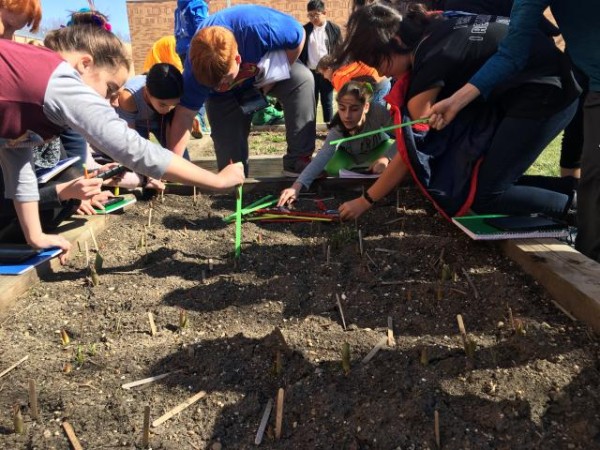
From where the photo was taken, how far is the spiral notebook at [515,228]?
85.7 inches

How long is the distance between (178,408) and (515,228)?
1644mm

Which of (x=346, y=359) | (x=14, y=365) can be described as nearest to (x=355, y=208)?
(x=346, y=359)

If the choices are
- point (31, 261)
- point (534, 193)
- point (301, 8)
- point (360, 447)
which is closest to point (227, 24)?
point (31, 261)

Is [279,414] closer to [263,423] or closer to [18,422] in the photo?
Result: [263,423]

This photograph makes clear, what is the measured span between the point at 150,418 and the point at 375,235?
1.60 metres

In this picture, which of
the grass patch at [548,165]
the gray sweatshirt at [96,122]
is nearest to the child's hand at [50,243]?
the gray sweatshirt at [96,122]

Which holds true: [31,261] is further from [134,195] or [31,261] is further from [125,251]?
[134,195]

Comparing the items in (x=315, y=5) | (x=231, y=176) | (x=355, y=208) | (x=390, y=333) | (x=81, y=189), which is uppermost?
(x=315, y=5)

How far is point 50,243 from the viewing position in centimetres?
229

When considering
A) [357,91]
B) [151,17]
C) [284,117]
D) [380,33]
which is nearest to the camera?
[380,33]

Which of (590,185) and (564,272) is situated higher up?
(590,185)

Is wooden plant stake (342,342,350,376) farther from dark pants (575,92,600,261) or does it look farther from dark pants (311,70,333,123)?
dark pants (311,70,333,123)

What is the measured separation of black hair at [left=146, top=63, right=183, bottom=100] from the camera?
2922 millimetres

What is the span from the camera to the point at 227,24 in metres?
3.10
